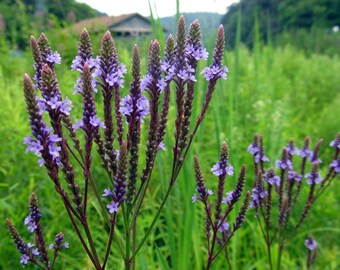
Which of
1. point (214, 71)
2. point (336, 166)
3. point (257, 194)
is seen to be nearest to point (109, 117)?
point (214, 71)

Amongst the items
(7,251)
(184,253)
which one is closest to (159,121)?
(184,253)

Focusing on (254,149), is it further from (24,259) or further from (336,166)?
(24,259)

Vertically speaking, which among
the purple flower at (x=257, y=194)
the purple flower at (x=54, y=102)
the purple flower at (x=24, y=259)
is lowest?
the purple flower at (x=257, y=194)

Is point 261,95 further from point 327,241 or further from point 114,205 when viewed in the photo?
point 114,205

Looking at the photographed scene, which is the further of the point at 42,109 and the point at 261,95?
the point at 261,95

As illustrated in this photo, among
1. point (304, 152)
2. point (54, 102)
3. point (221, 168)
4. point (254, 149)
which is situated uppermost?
point (54, 102)

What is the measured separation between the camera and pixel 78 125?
1.47 m

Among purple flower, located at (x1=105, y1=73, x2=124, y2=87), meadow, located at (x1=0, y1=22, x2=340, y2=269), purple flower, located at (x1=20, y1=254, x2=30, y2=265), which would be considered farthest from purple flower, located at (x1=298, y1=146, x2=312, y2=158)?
purple flower, located at (x1=20, y1=254, x2=30, y2=265)

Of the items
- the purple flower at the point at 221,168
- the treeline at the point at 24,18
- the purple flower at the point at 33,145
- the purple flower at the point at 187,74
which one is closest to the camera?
the purple flower at the point at 33,145

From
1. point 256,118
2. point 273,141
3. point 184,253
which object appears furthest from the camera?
point 256,118

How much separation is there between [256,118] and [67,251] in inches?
128

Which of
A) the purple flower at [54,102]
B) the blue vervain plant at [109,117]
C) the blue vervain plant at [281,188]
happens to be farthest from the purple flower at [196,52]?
the blue vervain plant at [281,188]

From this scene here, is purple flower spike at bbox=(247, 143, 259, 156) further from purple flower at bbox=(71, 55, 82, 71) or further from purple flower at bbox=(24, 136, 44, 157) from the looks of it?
purple flower at bbox=(24, 136, 44, 157)

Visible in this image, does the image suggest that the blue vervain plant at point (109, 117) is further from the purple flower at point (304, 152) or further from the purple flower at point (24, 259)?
the purple flower at point (304, 152)
